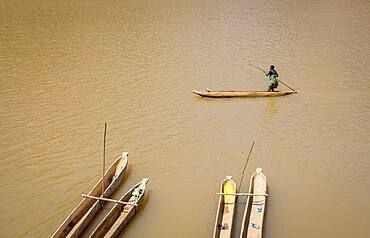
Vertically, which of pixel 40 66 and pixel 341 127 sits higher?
pixel 40 66

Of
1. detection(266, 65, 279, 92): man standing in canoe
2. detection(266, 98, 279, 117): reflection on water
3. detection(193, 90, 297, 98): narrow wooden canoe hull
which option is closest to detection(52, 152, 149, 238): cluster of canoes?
detection(193, 90, 297, 98): narrow wooden canoe hull

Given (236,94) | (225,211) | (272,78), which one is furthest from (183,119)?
(225,211)

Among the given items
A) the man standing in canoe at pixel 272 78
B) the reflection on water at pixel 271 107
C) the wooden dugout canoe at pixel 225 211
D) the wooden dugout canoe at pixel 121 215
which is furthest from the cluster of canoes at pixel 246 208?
the man standing in canoe at pixel 272 78

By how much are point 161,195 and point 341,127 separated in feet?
15.6

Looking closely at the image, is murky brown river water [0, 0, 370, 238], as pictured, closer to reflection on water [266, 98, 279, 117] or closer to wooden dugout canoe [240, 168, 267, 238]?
reflection on water [266, 98, 279, 117]

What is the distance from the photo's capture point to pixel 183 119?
9.75 m

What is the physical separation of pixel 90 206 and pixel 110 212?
0.52m

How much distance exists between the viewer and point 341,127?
9328 millimetres

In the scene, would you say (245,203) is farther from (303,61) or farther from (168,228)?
(303,61)

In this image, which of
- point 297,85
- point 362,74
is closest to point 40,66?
point 297,85

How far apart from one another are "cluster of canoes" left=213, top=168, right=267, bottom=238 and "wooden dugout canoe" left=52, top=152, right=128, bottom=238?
189 cm

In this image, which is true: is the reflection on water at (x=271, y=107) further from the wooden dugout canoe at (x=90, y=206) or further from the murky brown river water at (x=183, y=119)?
the wooden dugout canoe at (x=90, y=206)

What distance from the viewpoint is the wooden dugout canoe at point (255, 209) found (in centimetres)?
605

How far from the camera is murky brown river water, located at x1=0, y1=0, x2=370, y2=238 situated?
22.4ft
